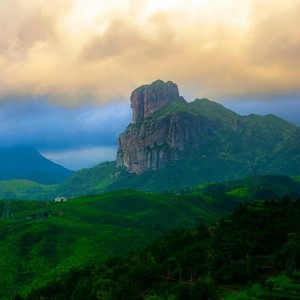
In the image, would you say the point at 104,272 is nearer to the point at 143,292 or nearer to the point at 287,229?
the point at 143,292

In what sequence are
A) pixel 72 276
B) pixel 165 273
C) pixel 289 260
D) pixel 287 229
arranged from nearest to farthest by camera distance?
pixel 289 260
pixel 165 273
pixel 287 229
pixel 72 276

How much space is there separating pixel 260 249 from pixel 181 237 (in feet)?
127

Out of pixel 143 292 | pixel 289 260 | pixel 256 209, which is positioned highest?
pixel 256 209

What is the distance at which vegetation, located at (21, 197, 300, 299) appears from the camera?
10975 cm

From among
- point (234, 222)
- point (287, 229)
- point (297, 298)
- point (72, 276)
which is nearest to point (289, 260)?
point (297, 298)

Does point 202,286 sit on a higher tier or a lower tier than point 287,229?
lower

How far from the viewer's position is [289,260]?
380 ft

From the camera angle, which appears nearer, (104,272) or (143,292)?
(143,292)

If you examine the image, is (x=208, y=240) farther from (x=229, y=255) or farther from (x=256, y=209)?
(x=256, y=209)

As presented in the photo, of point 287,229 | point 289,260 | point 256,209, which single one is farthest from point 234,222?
point 289,260

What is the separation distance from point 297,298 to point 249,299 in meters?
9.53

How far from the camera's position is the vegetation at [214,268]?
110 m

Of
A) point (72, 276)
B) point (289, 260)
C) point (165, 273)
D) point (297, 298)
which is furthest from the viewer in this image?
point (72, 276)

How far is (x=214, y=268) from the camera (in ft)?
408
